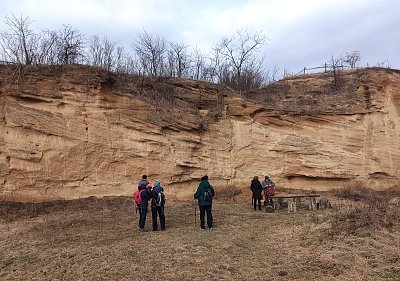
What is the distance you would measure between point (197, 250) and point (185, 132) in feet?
36.8

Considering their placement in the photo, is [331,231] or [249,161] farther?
[249,161]

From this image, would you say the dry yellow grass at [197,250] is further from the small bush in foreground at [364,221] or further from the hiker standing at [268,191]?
the hiker standing at [268,191]

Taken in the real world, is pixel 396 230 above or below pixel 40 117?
below

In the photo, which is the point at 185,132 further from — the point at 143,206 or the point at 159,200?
the point at 143,206

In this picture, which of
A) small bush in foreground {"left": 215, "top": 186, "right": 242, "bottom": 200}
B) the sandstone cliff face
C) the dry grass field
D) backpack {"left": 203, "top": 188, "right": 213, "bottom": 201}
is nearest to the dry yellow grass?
the dry grass field

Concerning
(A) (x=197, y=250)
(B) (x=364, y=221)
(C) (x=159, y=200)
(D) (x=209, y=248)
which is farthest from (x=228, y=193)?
(A) (x=197, y=250)

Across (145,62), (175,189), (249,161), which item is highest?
(145,62)

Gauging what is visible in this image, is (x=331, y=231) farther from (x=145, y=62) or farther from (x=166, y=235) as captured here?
(x=145, y=62)

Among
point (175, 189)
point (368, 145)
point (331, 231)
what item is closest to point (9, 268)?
point (331, 231)

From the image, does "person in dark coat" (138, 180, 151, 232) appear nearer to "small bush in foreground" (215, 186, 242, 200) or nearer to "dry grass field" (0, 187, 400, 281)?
"dry grass field" (0, 187, 400, 281)

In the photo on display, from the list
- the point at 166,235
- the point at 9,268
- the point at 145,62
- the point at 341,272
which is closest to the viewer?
the point at 341,272

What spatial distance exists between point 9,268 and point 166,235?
4063mm

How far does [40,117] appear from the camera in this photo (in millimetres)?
17562

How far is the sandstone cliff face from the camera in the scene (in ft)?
57.2
